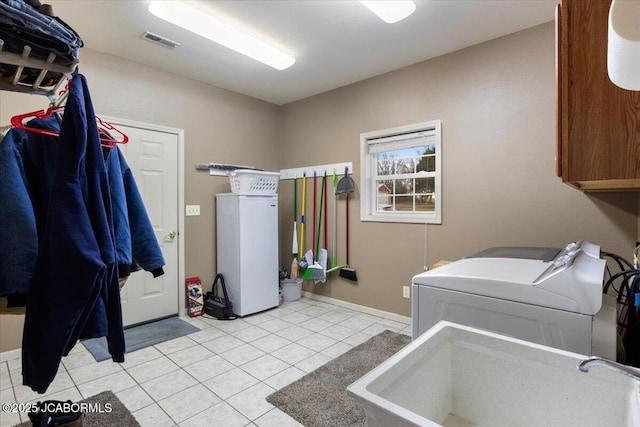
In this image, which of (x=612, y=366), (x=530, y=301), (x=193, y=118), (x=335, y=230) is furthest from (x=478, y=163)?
(x=193, y=118)

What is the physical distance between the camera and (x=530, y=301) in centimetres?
117

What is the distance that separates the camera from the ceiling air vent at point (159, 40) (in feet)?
8.83

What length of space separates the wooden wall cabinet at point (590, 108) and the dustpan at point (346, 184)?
271 centimetres

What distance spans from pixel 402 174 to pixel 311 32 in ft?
5.55

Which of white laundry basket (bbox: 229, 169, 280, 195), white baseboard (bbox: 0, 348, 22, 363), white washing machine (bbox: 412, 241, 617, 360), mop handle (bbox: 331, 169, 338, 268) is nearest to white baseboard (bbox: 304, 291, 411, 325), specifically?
mop handle (bbox: 331, 169, 338, 268)

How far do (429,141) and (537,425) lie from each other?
2.78 meters

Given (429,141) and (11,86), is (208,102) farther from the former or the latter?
(11,86)

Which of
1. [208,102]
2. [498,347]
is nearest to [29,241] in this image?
[498,347]

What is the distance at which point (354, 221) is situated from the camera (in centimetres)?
378

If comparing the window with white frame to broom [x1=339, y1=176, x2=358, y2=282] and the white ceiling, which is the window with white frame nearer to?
broom [x1=339, y1=176, x2=358, y2=282]

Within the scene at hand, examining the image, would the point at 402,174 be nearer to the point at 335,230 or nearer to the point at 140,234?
the point at 335,230

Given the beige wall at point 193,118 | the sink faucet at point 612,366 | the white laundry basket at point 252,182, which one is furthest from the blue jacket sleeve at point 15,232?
the white laundry basket at point 252,182

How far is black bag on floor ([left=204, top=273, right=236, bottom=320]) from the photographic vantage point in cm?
351

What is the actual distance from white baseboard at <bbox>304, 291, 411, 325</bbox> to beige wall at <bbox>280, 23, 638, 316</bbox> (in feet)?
0.18
